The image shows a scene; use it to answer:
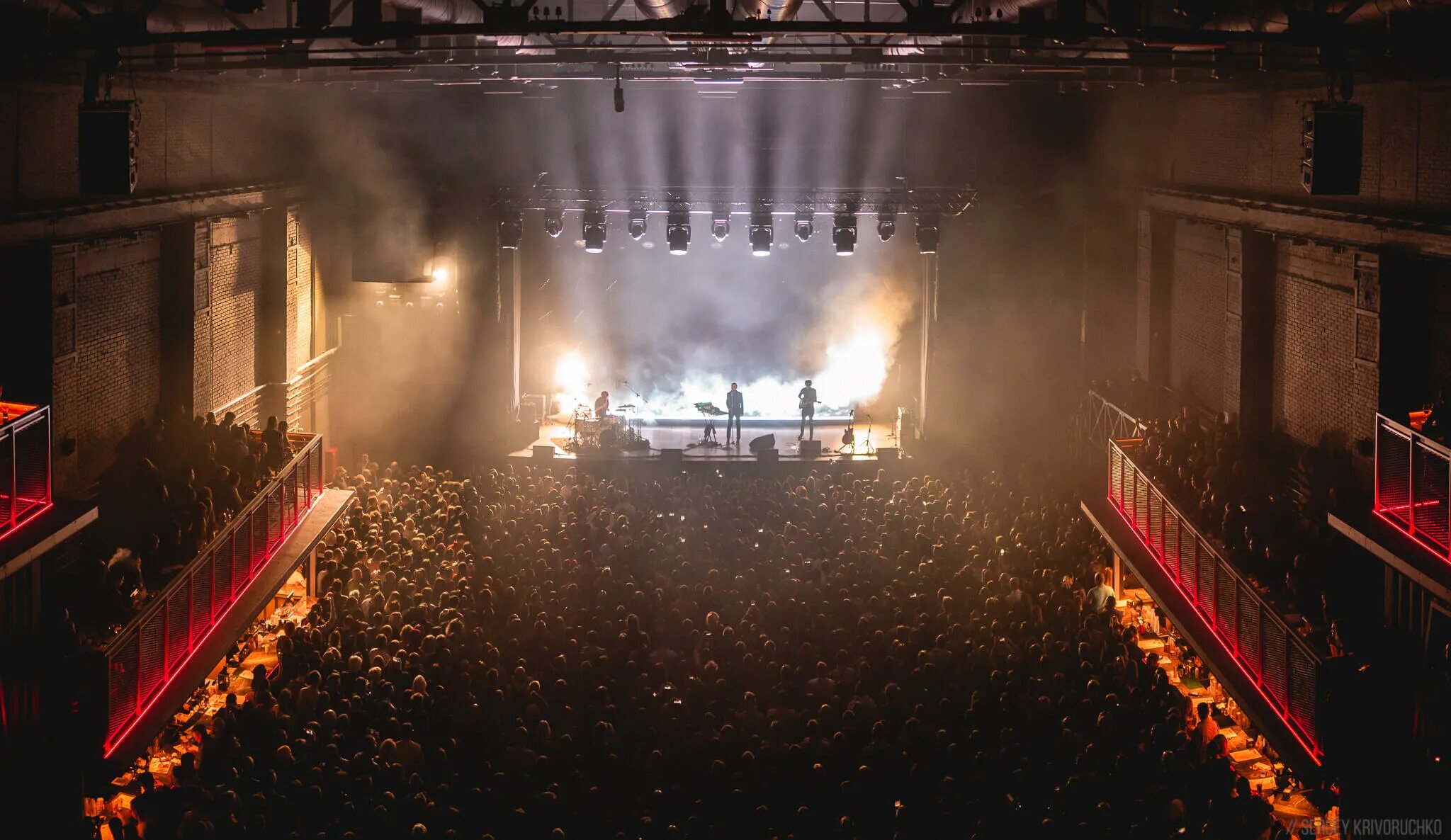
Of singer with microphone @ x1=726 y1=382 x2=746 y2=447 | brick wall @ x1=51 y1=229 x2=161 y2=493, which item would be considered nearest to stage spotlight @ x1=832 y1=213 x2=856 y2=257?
singer with microphone @ x1=726 y1=382 x2=746 y2=447

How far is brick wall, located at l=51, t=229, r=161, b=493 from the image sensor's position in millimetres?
13805

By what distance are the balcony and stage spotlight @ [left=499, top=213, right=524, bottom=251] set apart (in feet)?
39.5

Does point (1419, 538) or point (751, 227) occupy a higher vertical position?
point (751, 227)

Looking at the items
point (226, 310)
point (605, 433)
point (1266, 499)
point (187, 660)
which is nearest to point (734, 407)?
point (605, 433)

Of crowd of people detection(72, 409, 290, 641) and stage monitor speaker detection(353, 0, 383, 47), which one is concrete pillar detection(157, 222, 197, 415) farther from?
stage monitor speaker detection(353, 0, 383, 47)

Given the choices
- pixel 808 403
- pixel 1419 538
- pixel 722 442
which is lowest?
pixel 722 442

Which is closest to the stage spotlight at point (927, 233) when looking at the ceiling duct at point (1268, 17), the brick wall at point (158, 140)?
the ceiling duct at point (1268, 17)

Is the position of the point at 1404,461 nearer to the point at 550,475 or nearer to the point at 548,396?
the point at 550,475

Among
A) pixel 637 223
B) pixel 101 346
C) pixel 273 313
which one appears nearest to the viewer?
pixel 101 346

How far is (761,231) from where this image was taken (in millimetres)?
22125

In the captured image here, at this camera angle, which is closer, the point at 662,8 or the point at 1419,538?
the point at 1419,538

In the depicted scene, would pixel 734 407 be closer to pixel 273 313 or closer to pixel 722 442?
pixel 722 442

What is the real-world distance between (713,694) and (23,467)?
248 inches

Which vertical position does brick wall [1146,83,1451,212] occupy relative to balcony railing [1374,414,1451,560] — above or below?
above
